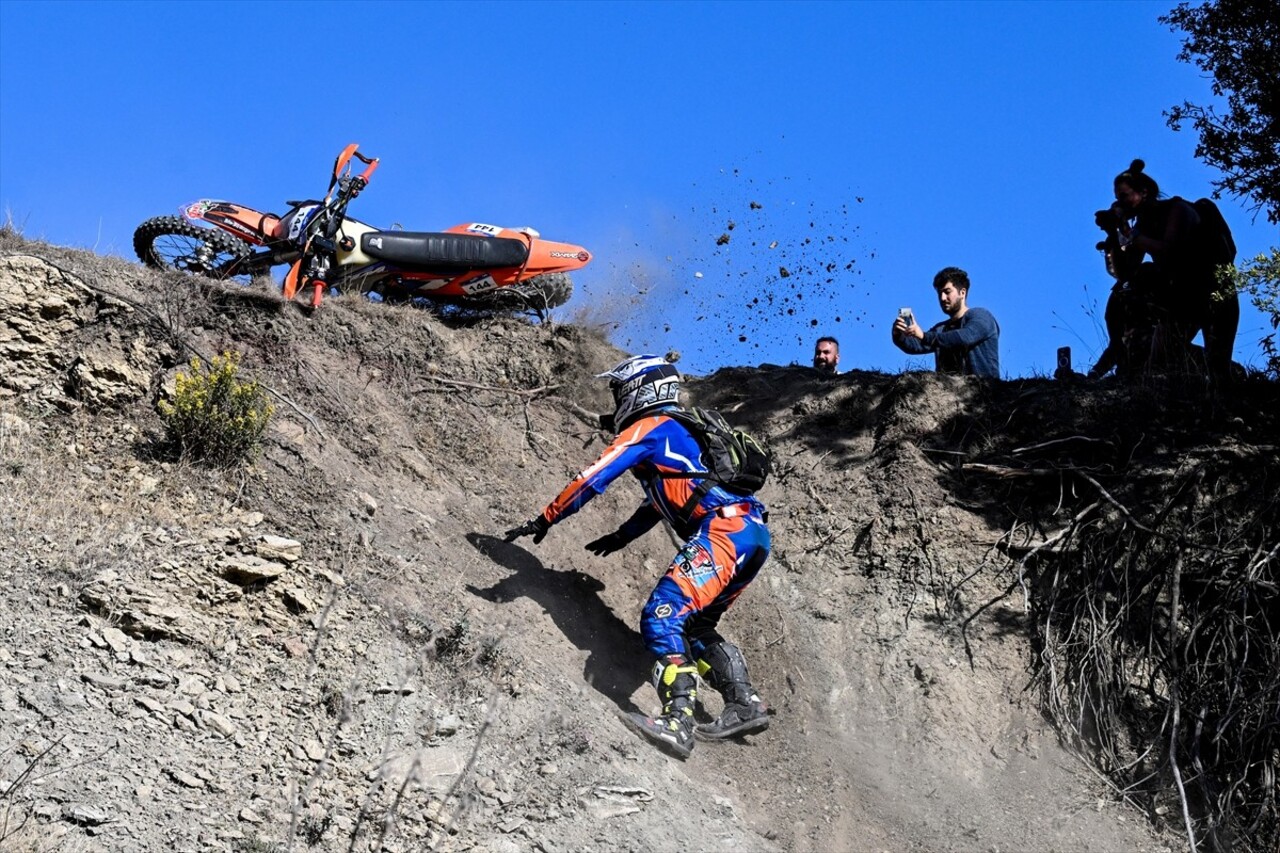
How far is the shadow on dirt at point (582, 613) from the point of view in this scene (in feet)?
27.1

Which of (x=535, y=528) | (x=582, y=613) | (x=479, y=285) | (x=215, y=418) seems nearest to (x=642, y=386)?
(x=535, y=528)

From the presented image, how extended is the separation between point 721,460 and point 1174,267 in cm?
448

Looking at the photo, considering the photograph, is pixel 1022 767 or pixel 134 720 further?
pixel 1022 767

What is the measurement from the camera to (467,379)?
1084 cm

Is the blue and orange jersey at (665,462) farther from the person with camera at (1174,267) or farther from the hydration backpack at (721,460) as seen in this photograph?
the person with camera at (1174,267)

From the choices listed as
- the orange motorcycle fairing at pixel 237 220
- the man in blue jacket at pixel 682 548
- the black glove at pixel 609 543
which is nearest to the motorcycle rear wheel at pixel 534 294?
the orange motorcycle fairing at pixel 237 220

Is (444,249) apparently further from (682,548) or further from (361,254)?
(682,548)

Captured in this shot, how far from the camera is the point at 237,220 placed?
1035cm

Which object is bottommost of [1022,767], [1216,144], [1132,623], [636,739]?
[636,739]

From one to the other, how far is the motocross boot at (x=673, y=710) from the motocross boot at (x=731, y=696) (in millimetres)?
282

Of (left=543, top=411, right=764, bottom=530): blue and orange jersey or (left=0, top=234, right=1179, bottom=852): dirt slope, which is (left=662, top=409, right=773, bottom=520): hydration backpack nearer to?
(left=543, top=411, right=764, bottom=530): blue and orange jersey

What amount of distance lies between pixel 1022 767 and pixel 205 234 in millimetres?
7019

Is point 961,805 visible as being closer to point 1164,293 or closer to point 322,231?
point 1164,293

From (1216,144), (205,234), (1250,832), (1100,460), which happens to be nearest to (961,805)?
(1250,832)
